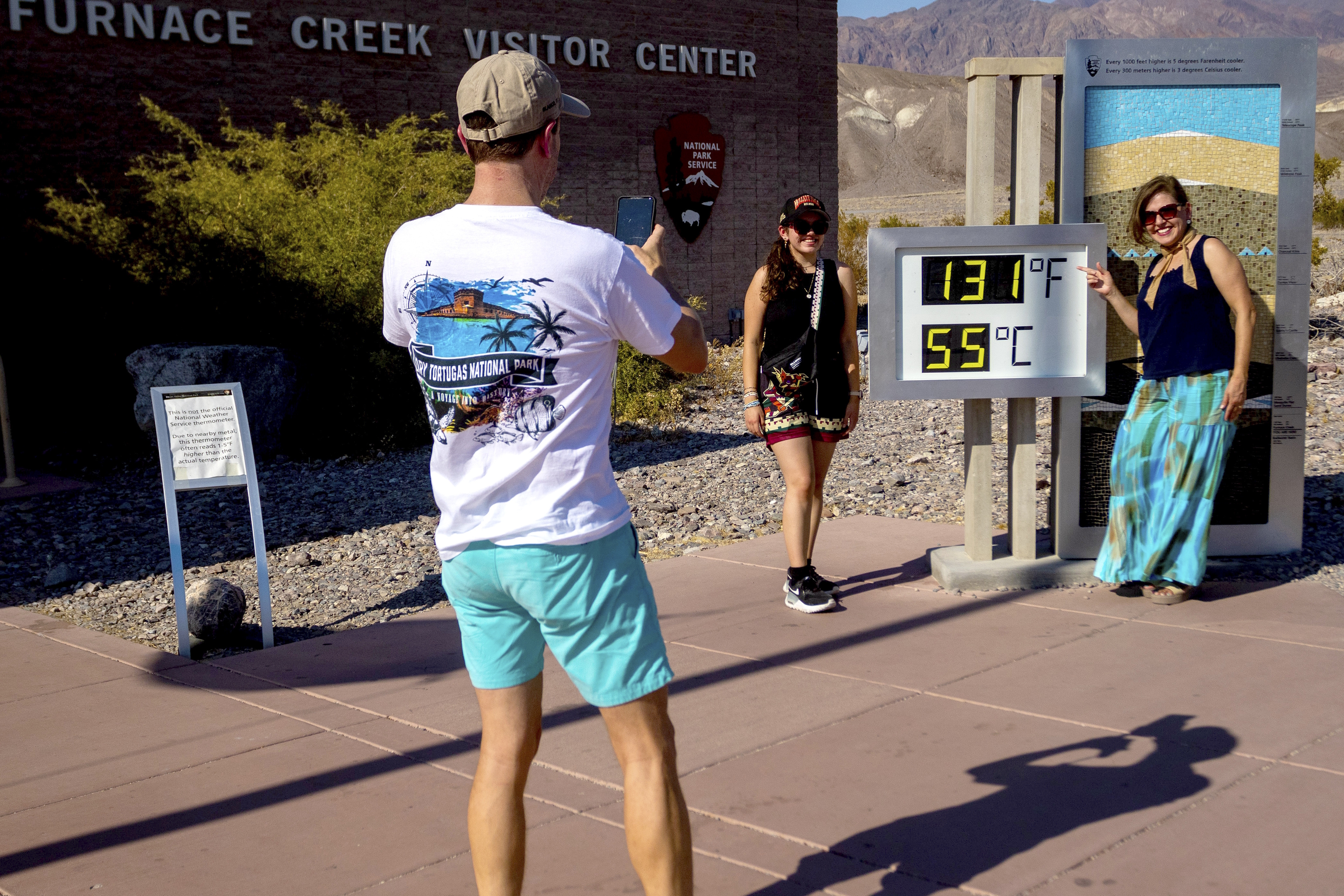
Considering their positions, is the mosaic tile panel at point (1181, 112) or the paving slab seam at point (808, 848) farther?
the mosaic tile panel at point (1181, 112)

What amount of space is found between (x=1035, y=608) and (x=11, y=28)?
13.3 metres

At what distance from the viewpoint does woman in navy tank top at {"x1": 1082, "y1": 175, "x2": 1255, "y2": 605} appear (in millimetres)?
5391

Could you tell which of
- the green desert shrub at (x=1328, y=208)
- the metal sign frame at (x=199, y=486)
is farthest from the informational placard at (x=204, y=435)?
the green desert shrub at (x=1328, y=208)

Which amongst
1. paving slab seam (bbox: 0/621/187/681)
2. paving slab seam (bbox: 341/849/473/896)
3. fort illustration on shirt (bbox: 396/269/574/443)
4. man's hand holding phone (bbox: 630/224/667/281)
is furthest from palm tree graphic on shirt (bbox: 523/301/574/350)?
paving slab seam (bbox: 0/621/187/681)

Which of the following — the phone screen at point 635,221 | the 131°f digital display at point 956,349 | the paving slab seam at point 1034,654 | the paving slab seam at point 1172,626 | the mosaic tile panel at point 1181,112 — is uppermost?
the mosaic tile panel at point 1181,112

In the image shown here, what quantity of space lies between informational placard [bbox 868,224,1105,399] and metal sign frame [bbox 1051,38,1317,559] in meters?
0.29

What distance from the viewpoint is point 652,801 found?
2.38 m

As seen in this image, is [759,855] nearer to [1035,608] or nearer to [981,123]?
[1035,608]

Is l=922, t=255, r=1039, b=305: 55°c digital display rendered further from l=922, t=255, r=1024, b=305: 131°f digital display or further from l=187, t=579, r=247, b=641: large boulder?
l=187, t=579, r=247, b=641: large boulder

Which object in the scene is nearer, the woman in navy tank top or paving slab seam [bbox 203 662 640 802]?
paving slab seam [bbox 203 662 640 802]

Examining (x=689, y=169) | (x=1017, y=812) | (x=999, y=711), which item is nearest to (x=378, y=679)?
(x=999, y=711)

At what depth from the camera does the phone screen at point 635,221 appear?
327 centimetres

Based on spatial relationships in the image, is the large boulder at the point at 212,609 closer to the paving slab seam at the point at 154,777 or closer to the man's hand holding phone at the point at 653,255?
the paving slab seam at the point at 154,777

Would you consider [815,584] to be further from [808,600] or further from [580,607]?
[580,607]
